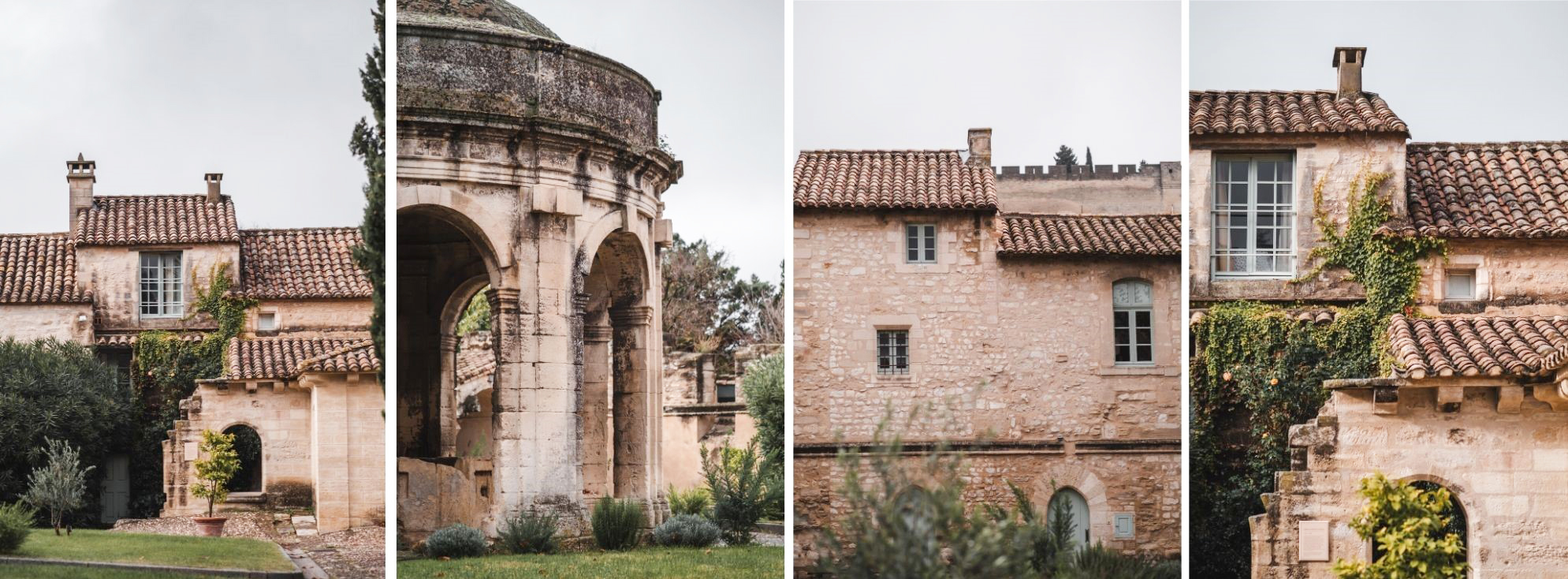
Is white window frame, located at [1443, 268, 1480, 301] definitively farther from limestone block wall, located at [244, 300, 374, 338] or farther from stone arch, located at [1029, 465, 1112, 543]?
limestone block wall, located at [244, 300, 374, 338]

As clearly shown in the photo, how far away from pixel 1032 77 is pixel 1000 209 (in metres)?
1.10

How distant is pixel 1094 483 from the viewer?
9867mm

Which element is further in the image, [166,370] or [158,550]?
[166,370]

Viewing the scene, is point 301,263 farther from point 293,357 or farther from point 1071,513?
point 1071,513

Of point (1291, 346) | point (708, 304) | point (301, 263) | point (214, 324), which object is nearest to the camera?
point (301, 263)

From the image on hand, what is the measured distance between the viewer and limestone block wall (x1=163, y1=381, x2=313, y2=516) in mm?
9750

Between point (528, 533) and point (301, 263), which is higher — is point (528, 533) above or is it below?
below

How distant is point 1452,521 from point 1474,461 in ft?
3.58

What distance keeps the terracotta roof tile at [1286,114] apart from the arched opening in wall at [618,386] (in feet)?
16.0

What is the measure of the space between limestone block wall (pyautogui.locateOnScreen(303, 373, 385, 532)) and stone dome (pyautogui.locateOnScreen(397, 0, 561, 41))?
2570 mm

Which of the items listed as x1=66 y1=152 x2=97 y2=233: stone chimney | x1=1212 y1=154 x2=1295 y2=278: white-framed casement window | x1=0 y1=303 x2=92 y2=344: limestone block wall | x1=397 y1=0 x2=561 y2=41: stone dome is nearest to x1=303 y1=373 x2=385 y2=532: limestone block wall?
x1=0 y1=303 x2=92 y2=344: limestone block wall

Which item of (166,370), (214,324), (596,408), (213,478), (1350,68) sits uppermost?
(1350,68)

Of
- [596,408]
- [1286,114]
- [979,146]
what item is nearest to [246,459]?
[596,408]

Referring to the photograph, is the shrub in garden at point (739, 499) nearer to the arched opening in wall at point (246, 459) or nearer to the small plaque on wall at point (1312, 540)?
the arched opening in wall at point (246, 459)
